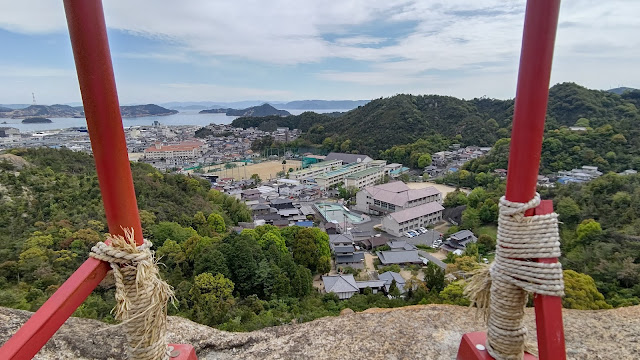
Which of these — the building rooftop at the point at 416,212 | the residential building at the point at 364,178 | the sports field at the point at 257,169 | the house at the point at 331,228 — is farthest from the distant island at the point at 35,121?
the building rooftop at the point at 416,212

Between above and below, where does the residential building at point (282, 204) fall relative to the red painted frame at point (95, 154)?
below

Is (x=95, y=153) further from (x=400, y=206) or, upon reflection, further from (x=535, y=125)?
(x=400, y=206)

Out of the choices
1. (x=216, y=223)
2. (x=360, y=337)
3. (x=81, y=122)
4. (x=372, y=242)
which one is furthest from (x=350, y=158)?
(x=81, y=122)

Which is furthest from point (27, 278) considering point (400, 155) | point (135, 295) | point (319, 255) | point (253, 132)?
point (253, 132)

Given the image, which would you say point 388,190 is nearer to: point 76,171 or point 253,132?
point 76,171

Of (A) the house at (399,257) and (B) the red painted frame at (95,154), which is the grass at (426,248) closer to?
(A) the house at (399,257)

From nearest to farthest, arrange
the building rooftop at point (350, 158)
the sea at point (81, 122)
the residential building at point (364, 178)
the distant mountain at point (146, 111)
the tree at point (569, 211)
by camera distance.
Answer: the tree at point (569, 211), the residential building at point (364, 178), the building rooftop at point (350, 158), the sea at point (81, 122), the distant mountain at point (146, 111)

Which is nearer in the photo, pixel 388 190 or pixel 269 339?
pixel 269 339

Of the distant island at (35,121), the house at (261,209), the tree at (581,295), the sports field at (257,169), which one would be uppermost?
the distant island at (35,121)
